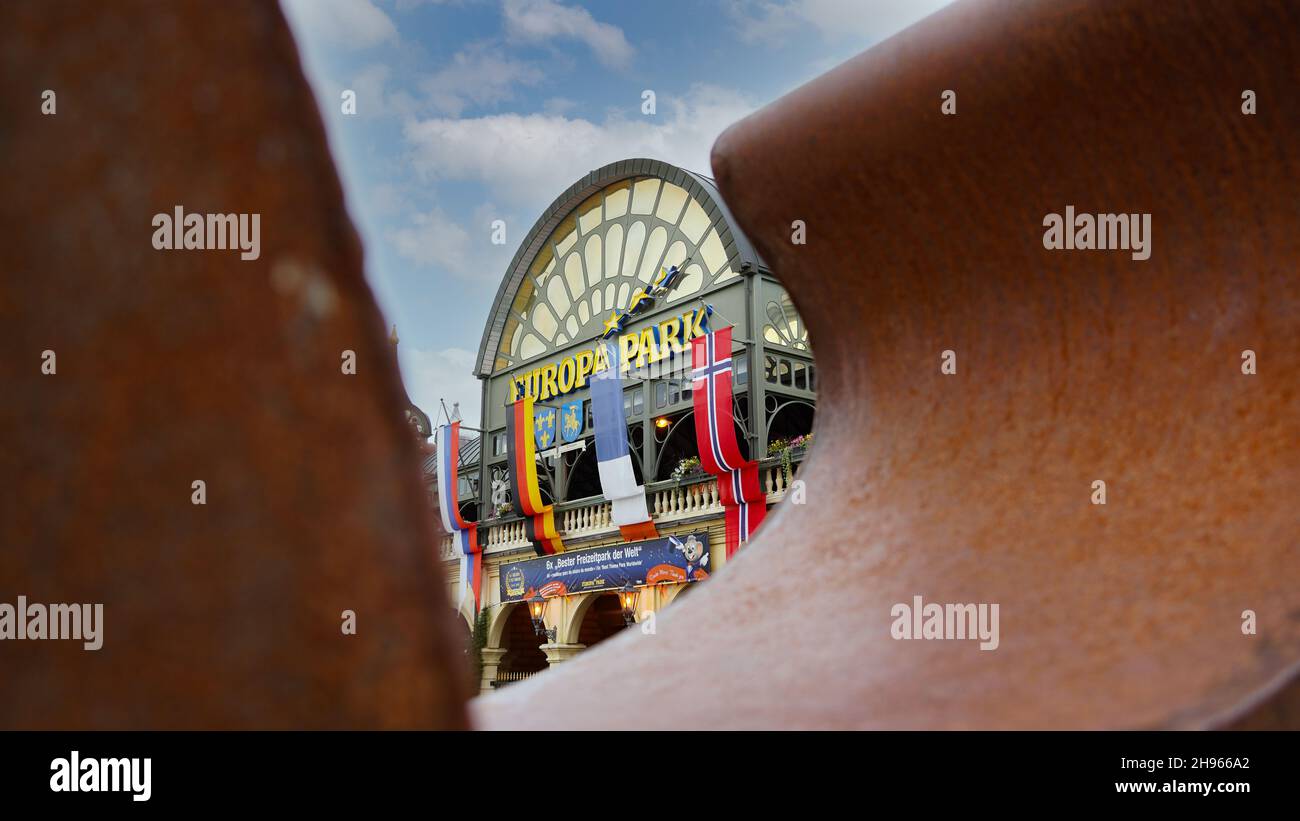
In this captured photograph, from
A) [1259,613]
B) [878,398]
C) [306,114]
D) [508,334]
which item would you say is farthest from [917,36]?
[508,334]

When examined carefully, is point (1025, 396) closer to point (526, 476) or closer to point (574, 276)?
point (526, 476)

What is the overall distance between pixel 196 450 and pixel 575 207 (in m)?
14.6

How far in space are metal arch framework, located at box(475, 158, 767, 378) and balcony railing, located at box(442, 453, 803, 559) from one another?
2.42m

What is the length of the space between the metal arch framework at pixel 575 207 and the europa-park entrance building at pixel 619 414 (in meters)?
0.03

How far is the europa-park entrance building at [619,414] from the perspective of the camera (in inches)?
452

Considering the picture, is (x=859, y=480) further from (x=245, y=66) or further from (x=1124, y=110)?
(x=245, y=66)

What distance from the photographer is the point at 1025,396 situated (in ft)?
3.14

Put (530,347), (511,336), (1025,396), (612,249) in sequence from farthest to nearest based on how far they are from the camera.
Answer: (511,336)
(530,347)
(612,249)
(1025,396)

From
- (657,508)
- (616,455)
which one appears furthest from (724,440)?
(657,508)

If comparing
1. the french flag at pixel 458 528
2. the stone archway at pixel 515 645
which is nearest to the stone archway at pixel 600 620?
the stone archway at pixel 515 645

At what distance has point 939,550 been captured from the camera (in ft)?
3.01

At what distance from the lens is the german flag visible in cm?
1340

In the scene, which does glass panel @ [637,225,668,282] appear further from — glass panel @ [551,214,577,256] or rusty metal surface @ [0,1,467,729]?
rusty metal surface @ [0,1,467,729]

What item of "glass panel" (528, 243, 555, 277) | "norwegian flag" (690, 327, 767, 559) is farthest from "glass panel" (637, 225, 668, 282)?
"norwegian flag" (690, 327, 767, 559)
